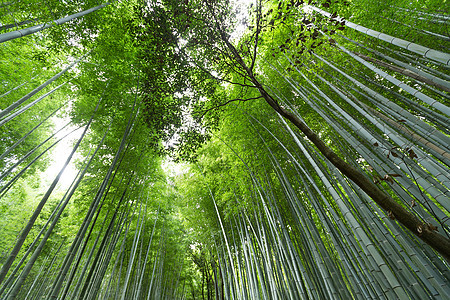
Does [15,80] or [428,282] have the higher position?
[15,80]

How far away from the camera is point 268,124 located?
11.9ft

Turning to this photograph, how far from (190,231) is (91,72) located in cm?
607

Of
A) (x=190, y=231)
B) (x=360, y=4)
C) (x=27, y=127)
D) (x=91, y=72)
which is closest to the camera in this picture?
(x=360, y=4)

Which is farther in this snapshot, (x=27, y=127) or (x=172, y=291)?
→ (x=172, y=291)

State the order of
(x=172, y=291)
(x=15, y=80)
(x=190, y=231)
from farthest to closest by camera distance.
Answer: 1. (x=172, y=291)
2. (x=190, y=231)
3. (x=15, y=80)

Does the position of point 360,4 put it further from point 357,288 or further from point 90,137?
point 90,137

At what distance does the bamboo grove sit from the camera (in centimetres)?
152

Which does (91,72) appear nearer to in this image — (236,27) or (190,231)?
(236,27)

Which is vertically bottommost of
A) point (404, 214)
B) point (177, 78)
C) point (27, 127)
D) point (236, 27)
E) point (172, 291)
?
point (404, 214)

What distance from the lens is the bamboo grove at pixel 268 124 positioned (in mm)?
1523

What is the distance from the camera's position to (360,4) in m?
3.01

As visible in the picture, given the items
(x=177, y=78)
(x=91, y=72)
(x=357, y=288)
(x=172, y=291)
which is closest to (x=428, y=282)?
(x=357, y=288)

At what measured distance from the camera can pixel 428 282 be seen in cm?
129

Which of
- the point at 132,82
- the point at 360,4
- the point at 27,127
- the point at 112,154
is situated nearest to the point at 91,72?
the point at 132,82
